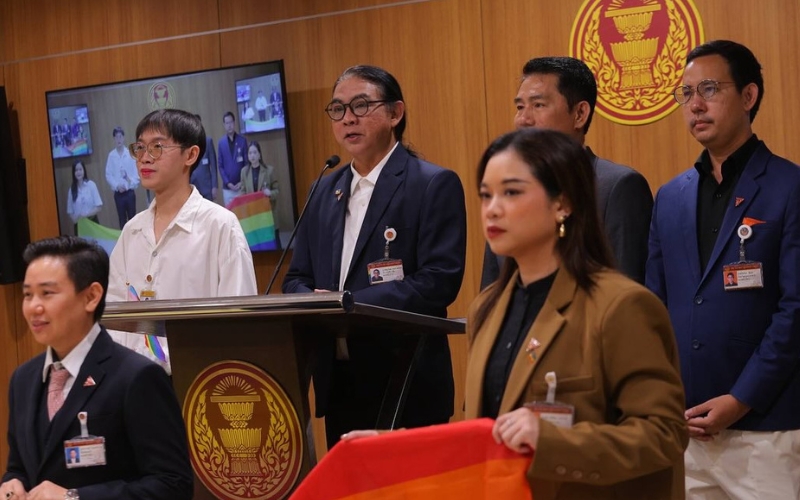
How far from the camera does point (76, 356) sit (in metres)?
2.67

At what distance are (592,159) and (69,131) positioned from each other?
4410mm

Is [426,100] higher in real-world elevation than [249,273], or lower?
higher

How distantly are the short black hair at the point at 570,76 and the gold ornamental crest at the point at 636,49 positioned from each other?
1815 mm

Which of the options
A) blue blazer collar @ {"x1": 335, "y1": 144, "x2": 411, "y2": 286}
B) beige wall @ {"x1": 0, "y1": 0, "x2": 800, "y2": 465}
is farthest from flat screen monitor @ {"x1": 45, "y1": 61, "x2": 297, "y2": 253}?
blue blazer collar @ {"x1": 335, "y1": 144, "x2": 411, "y2": 286}

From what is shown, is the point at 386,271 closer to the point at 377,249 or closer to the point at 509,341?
the point at 377,249

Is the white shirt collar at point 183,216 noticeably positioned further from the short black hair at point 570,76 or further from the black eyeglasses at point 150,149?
the short black hair at point 570,76

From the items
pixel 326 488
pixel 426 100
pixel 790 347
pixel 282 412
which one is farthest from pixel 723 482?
pixel 426 100

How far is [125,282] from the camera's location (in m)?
3.97

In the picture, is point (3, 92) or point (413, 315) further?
point (3, 92)

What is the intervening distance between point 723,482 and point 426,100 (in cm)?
324

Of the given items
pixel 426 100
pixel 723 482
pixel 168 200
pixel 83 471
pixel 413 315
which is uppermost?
pixel 426 100

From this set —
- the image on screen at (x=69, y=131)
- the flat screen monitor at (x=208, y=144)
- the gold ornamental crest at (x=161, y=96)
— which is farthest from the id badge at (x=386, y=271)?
the image on screen at (x=69, y=131)

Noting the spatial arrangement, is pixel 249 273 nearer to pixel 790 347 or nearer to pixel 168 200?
pixel 168 200

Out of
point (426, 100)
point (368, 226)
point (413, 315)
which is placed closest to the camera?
point (413, 315)
